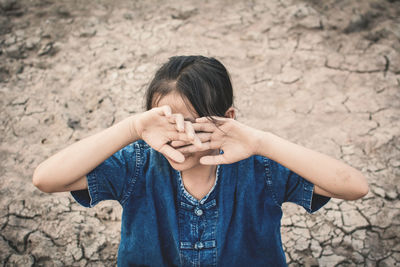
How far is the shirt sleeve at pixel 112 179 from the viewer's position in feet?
4.17

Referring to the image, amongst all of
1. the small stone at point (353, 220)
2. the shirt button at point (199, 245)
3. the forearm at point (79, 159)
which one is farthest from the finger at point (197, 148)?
the small stone at point (353, 220)

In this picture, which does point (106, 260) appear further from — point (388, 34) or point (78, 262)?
point (388, 34)

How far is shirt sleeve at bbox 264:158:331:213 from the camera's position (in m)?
1.29

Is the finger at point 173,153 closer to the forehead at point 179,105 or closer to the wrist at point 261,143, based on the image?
the forehead at point 179,105

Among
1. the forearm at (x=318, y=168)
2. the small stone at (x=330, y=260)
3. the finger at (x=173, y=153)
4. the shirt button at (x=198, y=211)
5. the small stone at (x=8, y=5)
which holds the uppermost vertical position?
the small stone at (x=8, y=5)

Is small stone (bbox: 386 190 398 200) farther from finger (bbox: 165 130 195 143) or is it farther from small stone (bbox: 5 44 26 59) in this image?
small stone (bbox: 5 44 26 59)

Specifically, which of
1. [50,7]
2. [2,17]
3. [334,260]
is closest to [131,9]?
[50,7]

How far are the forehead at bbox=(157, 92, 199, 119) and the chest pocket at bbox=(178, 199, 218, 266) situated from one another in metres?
0.43

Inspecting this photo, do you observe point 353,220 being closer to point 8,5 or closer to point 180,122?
point 180,122

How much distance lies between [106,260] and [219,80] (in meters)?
1.42

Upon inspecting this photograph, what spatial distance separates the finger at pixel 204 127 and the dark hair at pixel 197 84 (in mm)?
60

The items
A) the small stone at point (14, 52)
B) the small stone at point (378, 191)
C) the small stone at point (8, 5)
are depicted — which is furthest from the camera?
the small stone at point (8, 5)

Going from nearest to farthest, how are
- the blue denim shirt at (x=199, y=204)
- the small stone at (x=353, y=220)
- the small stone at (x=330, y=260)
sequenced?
the blue denim shirt at (x=199, y=204) < the small stone at (x=330, y=260) < the small stone at (x=353, y=220)

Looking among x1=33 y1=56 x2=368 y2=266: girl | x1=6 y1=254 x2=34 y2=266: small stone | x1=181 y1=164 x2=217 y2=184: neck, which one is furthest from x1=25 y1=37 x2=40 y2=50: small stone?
x1=181 y1=164 x2=217 y2=184: neck
